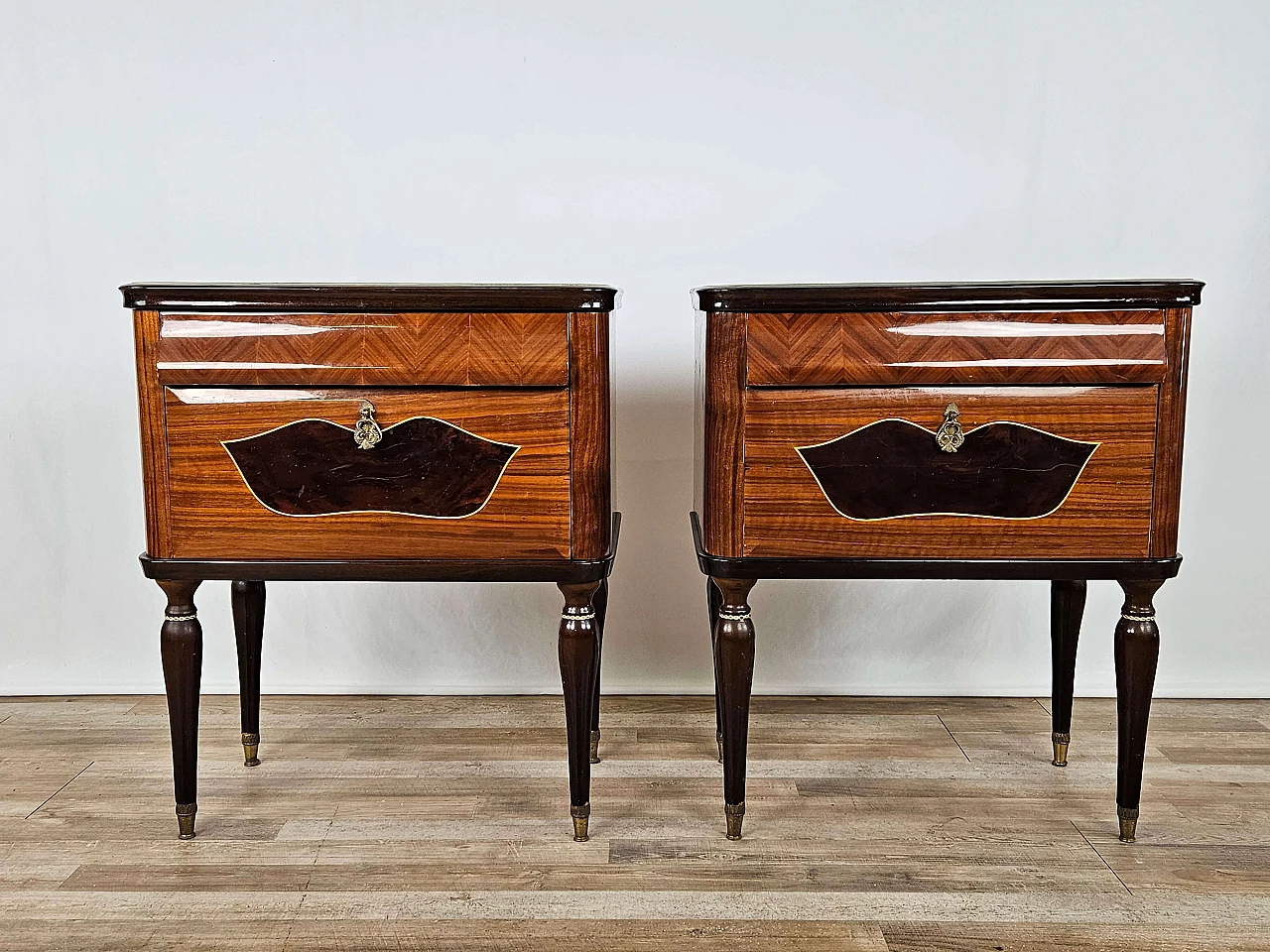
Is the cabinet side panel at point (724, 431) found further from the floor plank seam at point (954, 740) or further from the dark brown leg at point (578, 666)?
the floor plank seam at point (954, 740)

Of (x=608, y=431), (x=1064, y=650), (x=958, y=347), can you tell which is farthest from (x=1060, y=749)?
(x=608, y=431)

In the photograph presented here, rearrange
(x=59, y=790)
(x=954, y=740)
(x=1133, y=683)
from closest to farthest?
(x=1133, y=683), (x=59, y=790), (x=954, y=740)

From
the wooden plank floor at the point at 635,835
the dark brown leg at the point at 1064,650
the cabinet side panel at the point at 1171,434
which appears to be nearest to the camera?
the wooden plank floor at the point at 635,835

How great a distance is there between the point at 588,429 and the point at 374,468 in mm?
271

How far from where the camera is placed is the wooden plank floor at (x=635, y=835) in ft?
3.98

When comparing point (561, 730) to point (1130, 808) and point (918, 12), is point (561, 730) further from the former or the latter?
point (918, 12)

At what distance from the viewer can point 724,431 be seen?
134cm

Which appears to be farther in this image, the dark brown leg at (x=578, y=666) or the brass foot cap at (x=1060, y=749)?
the brass foot cap at (x=1060, y=749)

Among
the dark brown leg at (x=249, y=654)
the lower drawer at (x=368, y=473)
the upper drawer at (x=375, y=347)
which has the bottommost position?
the dark brown leg at (x=249, y=654)

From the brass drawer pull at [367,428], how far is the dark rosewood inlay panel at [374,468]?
0.03 ft

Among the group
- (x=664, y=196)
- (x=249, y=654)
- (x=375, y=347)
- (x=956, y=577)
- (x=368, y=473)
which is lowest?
(x=249, y=654)

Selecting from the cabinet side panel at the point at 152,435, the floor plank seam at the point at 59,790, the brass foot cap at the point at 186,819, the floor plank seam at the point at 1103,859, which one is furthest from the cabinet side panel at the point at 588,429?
the floor plank seam at the point at 59,790

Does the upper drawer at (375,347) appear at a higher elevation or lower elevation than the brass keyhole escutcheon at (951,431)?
higher

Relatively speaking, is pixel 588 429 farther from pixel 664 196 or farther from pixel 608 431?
pixel 664 196
